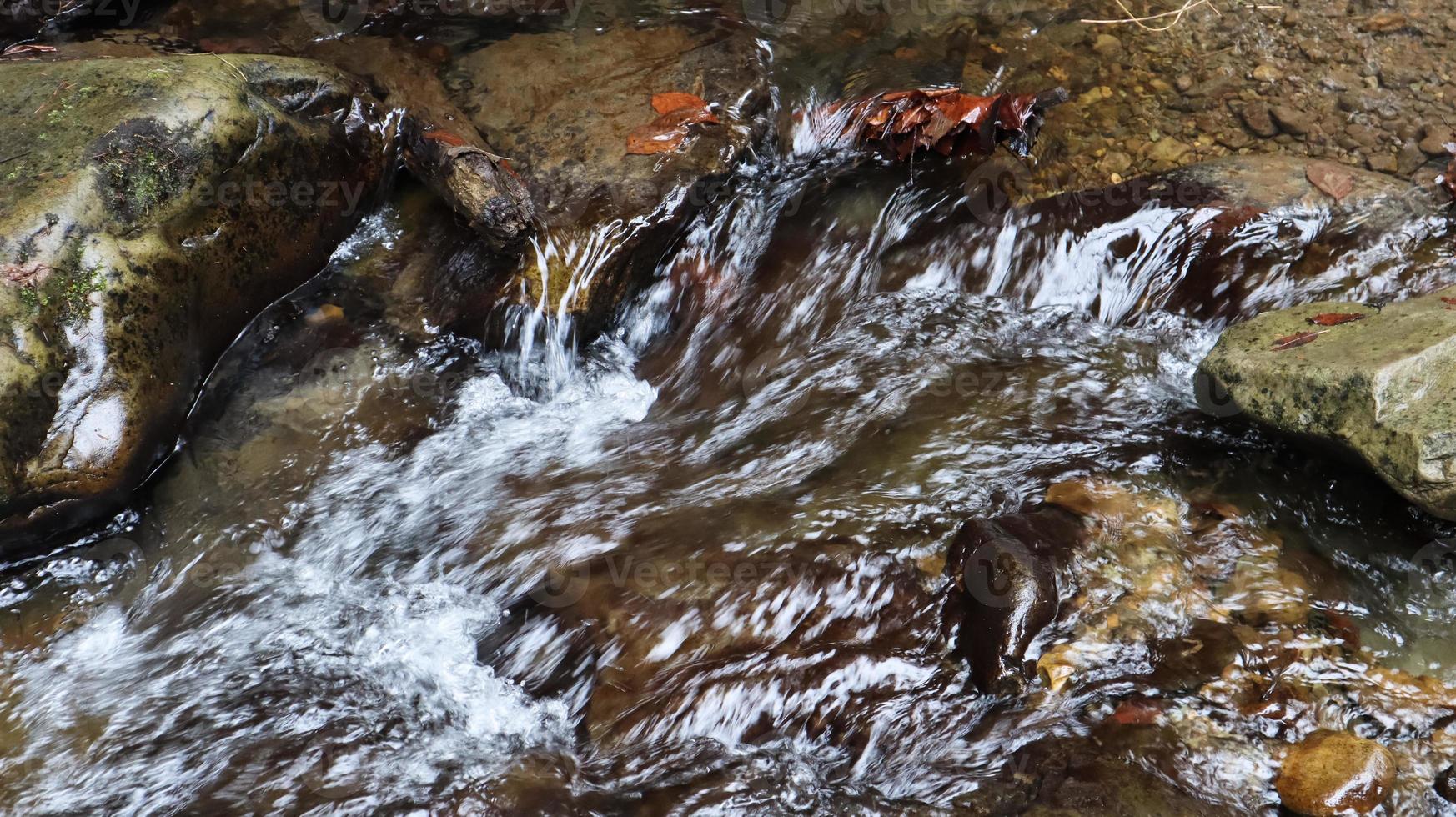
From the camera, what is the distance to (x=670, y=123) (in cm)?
475

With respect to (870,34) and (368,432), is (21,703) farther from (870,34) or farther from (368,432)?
(870,34)

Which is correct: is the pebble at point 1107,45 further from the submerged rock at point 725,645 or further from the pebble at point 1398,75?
the submerged rock at point 725,645

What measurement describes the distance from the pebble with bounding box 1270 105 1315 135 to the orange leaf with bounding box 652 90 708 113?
3.20m

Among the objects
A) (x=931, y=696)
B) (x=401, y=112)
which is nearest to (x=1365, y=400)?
(x=931, y=696)

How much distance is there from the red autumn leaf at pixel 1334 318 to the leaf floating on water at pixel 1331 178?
105cm

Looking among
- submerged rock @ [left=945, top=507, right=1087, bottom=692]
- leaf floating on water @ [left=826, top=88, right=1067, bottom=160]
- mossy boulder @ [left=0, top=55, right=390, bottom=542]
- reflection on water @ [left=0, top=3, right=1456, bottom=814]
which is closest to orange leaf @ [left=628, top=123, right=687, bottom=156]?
reflection on water @ [left=0, top=3, right=1456, bottom=814]

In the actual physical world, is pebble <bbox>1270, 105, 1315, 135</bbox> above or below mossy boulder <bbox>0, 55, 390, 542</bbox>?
below

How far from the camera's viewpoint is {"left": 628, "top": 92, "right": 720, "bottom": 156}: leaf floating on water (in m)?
4.65

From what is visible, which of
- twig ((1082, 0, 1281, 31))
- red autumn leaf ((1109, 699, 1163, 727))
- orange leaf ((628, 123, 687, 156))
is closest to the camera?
red autumn leaf ((1109, 699, 1163, 727))

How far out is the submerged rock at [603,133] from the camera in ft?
14.3

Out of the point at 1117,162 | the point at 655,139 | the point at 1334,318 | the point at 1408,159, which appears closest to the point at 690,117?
the point at 655,139

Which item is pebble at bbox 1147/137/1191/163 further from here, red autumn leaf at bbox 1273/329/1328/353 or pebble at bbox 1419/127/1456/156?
red autumn leaf at bbox 1273/329/1328/353

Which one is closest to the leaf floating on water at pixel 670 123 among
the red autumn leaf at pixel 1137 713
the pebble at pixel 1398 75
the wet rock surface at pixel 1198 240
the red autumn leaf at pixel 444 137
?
the red autumn leaf at pixel 444 137

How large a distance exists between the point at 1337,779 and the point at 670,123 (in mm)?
4010
